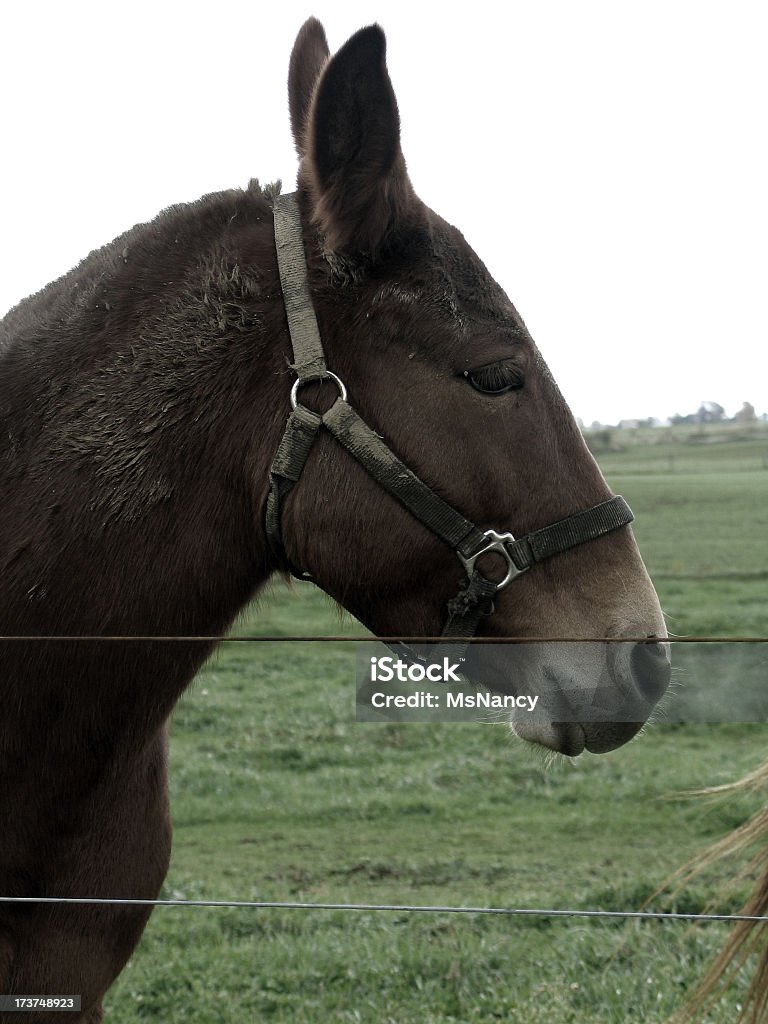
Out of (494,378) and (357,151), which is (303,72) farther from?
(494,378)

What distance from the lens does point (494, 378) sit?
2.12m

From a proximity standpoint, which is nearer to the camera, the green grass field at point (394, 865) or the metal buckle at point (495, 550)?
the metal buckle at point (495, 550)

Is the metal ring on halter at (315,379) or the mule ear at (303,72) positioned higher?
the mule ear at (303,72)

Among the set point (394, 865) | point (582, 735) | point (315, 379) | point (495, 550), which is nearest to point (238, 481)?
point (315, 379)

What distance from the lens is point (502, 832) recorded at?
3.53 meters

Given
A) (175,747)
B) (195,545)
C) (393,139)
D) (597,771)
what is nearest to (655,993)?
(597,771)

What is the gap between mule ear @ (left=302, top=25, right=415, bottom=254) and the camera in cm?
199

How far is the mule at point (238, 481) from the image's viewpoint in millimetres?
2053

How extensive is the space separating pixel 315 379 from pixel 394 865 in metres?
1.47

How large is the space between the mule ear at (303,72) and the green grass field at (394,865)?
46.8 inches

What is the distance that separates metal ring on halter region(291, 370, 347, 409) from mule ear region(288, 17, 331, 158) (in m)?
0.63
